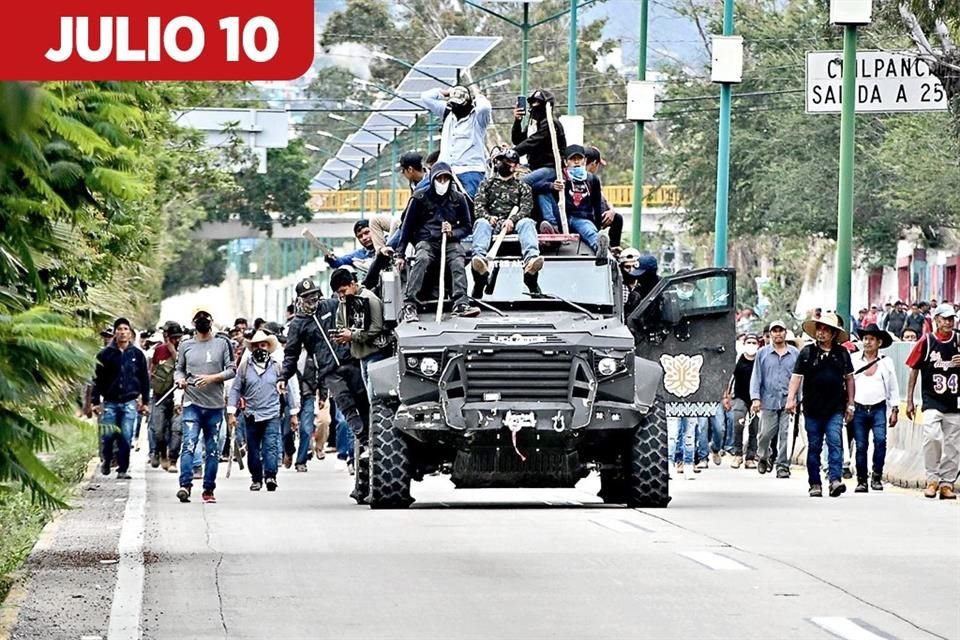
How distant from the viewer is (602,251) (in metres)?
20.1

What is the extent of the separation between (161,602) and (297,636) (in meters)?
1.73

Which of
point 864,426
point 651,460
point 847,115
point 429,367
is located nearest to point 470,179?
point 429,367

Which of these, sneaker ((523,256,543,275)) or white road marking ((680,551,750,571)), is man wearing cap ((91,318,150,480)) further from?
white road marking ((680,551,750,571))

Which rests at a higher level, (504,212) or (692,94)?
(692,94)

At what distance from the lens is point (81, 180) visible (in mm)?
8312

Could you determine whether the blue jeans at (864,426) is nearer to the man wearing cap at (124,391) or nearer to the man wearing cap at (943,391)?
the man wearing cap at (943,391)

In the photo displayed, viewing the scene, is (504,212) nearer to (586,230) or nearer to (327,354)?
(586,230)

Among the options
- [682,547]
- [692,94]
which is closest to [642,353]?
[682,547]

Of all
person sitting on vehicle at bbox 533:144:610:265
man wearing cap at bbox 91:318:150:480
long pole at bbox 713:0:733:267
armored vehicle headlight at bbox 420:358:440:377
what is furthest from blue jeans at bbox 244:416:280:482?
long pole at bbox 713:0:733:267

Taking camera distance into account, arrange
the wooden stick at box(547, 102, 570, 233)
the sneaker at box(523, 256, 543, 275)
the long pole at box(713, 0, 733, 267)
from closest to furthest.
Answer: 1. the sneaker at box(523, 256, 543, 275)
2. the wooden stick at box(547, 102, 570, 233)
3. the long pole at box(713, 0, 733, 267)

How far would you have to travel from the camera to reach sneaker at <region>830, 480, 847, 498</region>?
22.6m

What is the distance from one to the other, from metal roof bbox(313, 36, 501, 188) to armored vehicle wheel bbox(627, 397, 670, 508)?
11.9 m

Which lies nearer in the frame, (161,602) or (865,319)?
(161,602)

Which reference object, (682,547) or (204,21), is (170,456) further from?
(204,21)
